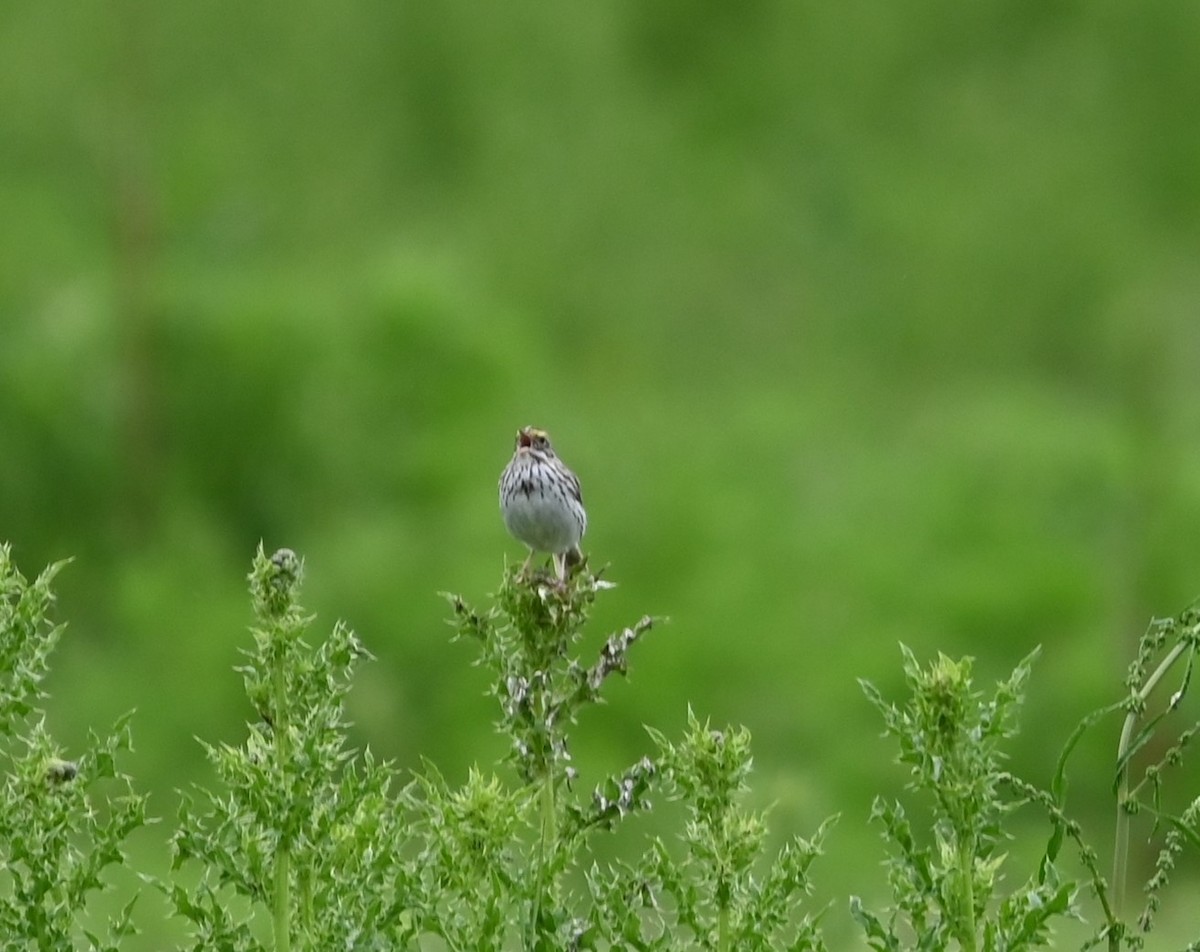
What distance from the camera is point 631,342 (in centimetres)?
1559

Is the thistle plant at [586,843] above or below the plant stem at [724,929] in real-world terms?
above

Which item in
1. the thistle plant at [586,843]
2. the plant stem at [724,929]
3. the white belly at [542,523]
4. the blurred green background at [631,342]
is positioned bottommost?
the plant stem at [724,929]

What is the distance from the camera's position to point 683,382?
1522 cm

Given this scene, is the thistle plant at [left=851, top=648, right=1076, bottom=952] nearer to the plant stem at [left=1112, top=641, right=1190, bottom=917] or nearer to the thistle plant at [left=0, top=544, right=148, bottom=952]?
the plant stem at [left=1112, top=641, right=1190, bottom=917]

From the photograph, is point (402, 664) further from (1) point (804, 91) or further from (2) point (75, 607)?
(1) point (804, 91)

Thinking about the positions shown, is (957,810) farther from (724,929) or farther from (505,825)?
(505,825)

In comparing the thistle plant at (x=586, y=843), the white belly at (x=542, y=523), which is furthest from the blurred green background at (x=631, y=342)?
the thistle plant at (x=586, y=843)

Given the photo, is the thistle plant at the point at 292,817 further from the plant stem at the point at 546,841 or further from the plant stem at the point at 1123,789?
the plant stem at the point at 1123,789

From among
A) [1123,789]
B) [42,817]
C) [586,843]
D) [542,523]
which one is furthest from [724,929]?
[542,523]

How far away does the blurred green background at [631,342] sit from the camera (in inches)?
468

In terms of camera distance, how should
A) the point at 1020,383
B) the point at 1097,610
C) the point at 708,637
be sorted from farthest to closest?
the point at 1020,383, the point at 1097,610, the point at 708,637

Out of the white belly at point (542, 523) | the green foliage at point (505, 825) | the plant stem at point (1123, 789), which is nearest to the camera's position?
the plant stem at point (1123, 789)

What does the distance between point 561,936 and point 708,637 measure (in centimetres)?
937

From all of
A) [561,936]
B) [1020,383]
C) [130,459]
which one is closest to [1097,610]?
[1020,383]
